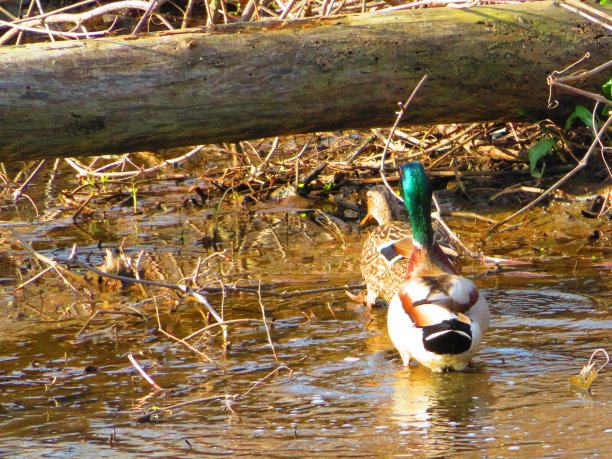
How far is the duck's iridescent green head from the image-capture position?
545 cm

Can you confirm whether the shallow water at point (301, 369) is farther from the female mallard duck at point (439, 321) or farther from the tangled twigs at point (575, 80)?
the tangled twigs at point (575, 80)

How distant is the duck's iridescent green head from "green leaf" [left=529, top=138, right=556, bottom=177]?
152cm

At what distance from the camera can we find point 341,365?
4.78 meters

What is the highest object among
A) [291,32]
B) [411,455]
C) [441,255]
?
[291,32]

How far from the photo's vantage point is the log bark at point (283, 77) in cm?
598

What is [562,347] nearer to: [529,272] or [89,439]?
[529,272]

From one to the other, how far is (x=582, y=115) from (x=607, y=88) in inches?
8.6

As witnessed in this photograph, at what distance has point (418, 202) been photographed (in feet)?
18.4

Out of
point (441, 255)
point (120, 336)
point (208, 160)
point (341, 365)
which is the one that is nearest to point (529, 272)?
point (441, 255)

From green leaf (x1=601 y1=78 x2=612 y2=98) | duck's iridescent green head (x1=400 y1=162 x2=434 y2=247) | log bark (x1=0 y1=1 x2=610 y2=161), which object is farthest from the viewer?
green leaf (x1=601 y1=78 x2=612 y2=98)

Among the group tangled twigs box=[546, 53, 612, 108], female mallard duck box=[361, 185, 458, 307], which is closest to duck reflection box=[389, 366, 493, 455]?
female mallard duck box=[361, 185, 458, 307]

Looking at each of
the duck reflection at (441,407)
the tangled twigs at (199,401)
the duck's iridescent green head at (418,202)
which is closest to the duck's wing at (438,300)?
the duck reflection at (441,407)

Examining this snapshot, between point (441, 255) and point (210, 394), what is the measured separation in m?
1.49

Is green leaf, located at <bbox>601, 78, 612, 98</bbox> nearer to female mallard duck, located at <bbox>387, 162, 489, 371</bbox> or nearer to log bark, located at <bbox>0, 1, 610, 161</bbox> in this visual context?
log bark, located at <bbox>0, 1, 610, 161</bbox>
